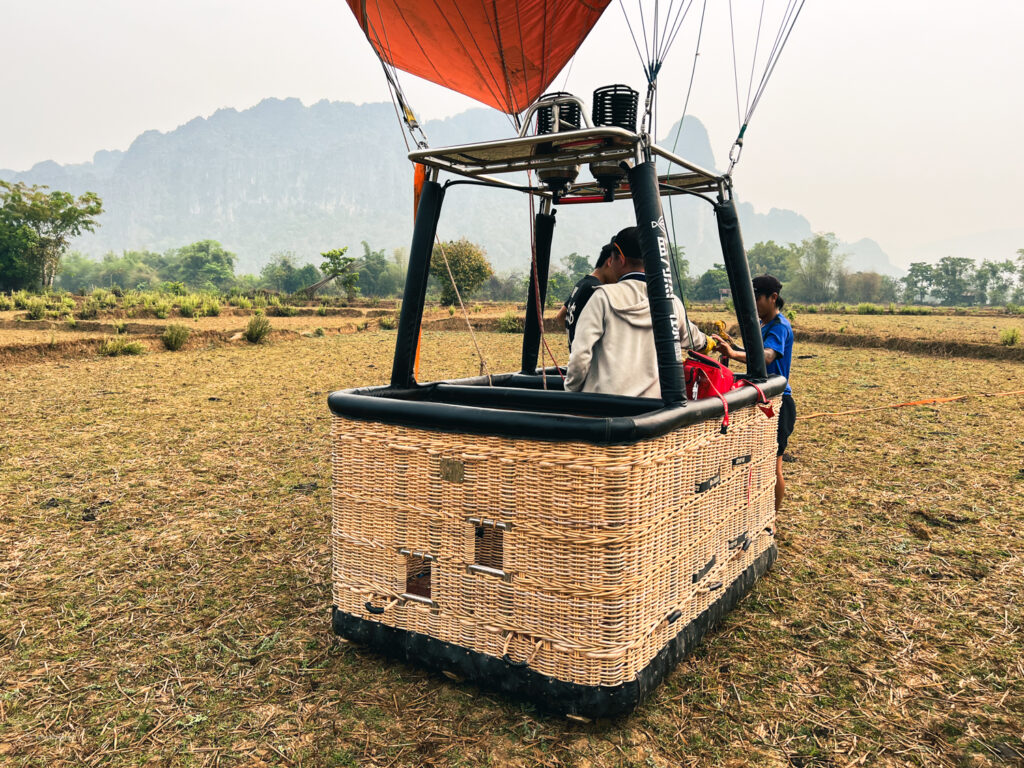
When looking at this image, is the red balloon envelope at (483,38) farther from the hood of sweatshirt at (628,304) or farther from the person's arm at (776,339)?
the person's arm at (776,339)

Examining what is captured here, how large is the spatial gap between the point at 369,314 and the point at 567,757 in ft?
103

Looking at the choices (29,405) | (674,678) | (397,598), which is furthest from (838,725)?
(29,405)

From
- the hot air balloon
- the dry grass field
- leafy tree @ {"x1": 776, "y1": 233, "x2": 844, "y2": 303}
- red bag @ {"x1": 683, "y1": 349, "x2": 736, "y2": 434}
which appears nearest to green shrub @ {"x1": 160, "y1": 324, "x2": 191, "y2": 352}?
the dry grass field

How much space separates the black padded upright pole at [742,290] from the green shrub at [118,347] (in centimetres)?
1387

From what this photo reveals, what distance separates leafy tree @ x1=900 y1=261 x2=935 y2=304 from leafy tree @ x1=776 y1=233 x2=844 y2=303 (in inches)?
410

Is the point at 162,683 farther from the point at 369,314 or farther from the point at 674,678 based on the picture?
the point at 369,314

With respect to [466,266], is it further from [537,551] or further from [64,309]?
[537,551]

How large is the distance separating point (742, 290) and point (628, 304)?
2.98 feet

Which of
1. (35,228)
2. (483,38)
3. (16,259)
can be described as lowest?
(483,38)

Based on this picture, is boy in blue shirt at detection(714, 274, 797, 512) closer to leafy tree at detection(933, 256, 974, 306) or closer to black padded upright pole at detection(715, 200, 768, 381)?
black padded upright pole at detection(715, 200, 768, 381)

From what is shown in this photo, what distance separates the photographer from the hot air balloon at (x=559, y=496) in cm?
228

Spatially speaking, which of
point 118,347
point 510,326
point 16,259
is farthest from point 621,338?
point 16,259

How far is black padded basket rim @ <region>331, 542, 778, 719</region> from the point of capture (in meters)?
2.33

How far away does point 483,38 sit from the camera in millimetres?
5164
